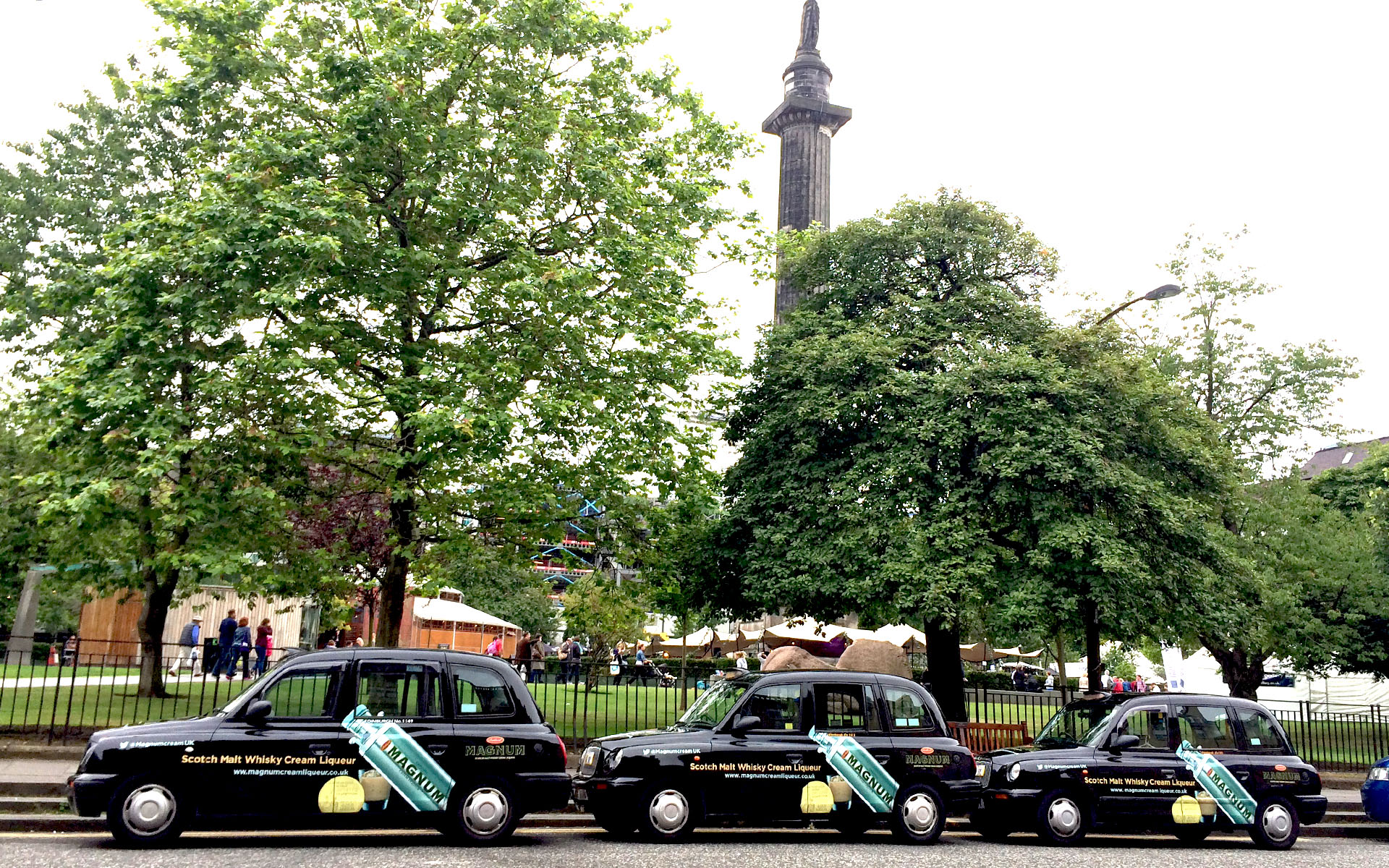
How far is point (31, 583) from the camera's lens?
99.6 feet

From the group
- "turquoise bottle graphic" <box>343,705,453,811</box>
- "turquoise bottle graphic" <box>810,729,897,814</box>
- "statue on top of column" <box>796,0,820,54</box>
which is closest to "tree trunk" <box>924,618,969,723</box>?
"turquoise bottle graphic" <box>810,729,897,814</box>

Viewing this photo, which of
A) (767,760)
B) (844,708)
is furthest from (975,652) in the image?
(767,760)

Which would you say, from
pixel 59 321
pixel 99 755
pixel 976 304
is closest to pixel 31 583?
pixel 59 321

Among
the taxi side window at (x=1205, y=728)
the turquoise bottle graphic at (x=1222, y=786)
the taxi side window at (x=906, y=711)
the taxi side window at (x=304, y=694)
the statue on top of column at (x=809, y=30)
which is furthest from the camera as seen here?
the statue on top of column at (x=809, y=30)

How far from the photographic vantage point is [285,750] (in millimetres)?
9336

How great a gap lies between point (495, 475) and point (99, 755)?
700cm

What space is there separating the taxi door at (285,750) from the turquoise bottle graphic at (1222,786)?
30.7ft

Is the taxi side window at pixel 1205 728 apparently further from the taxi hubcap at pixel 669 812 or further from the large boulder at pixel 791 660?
the large boulder at pixel 791 660

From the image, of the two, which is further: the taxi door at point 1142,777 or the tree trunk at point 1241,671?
the tree trunk at point 1241,671

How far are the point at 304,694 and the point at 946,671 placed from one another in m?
13.5

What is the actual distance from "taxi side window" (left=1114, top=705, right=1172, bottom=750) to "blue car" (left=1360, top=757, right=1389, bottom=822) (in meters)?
3.62

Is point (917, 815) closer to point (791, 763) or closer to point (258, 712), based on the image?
point (791, 763)

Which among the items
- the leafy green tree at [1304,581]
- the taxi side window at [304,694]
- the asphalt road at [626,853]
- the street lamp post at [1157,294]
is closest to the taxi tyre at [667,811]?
the asphalt road at [626,853]

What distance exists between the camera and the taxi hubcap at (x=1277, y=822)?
12.1 meters
